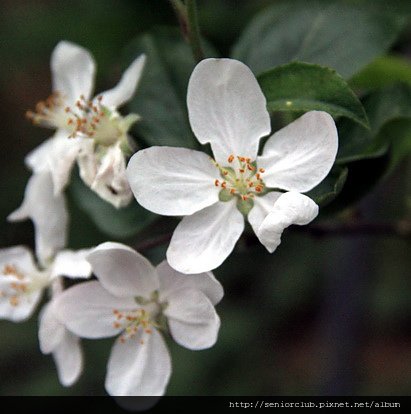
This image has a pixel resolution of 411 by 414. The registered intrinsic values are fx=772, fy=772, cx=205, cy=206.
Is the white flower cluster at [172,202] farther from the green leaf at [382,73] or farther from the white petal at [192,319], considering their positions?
the green leaf at [382,73]

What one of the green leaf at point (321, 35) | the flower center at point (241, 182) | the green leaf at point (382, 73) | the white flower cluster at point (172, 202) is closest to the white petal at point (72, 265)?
the white flower cluster at point (172, 202)

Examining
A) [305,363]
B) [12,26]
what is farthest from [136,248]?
[305,363]

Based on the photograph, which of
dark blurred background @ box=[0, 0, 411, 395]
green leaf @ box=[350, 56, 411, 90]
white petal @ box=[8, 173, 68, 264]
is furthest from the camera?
dark blurred background @ box=[0, 0, 411, 395]

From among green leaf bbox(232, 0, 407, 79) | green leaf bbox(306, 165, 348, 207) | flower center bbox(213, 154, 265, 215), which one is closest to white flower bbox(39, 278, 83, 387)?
flower center bbox(213, 154, 265, 215)


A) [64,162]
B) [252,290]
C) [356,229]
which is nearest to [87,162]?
[64,162]

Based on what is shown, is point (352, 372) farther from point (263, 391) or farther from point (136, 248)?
point (136, 248)

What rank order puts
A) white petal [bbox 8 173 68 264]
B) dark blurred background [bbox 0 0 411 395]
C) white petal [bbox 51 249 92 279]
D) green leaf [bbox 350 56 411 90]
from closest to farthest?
1. white petal [bbox 51 249 92 279]
2. white petal [bbox 8 173 68 264]
3. green leaf [bbox 350 56 411 90]
4. dark blurred background [bbox 0 0 411 395]

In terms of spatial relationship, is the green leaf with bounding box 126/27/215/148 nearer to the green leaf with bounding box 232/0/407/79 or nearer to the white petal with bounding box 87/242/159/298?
the green leaf with bounding box 232/0/407/79

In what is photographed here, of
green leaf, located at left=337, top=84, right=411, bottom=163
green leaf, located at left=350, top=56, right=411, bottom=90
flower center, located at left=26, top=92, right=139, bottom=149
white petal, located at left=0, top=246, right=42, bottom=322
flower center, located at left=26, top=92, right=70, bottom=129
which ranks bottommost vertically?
white petal, located at left=0, top=246, right=42, bottom=322
